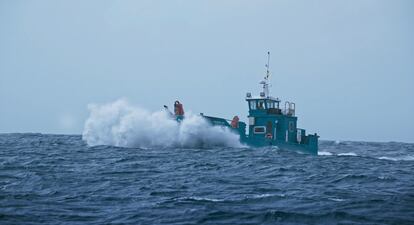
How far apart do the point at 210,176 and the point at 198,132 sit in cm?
1614

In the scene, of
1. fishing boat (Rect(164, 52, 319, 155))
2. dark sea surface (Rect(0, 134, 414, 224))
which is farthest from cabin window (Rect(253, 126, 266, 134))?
dark sea surface (Rect(0, 134, 414, 224))

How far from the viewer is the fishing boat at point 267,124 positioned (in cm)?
3381

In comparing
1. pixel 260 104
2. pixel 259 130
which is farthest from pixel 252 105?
pixel 259 130

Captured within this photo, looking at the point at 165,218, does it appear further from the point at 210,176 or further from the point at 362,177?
the point at 362,177

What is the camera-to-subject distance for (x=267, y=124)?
35.3 meters

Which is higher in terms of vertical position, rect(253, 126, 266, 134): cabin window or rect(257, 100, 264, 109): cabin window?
rect(257, 100, 264, 109): cabin window

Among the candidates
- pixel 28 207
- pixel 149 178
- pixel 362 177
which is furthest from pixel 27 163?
pixel 362 177

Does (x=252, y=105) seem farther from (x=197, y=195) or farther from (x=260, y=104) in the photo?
(x=197, y=195)

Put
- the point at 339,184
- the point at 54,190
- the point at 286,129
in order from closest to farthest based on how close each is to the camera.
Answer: the point at 54,190
the point at 339,184
the point at 286,129

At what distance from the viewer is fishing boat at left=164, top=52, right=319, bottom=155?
3381cm

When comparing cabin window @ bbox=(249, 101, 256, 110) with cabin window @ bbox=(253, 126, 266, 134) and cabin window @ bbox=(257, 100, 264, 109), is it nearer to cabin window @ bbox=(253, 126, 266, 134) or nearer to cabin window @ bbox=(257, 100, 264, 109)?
cabin window @ bbox=(257, 100, 264, 109)

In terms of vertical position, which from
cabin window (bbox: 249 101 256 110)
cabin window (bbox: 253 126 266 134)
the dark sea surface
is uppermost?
cabin window (bbox: 249 101 256 110)

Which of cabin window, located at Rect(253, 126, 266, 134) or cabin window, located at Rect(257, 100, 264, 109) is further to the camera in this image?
cabin window, located at Rect(257, 100, 264, 109)

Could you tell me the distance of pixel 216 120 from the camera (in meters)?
33.6
